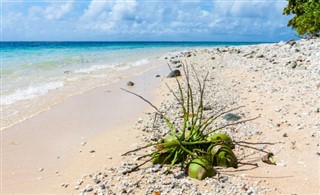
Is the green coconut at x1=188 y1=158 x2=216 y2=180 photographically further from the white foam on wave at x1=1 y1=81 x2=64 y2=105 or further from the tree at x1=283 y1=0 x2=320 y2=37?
the tree at x1=283 y1=0 x2=320 y2=37

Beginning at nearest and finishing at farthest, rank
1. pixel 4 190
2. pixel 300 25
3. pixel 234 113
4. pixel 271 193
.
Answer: pixel 271 193 < pixel 4 190 < pixel 234 113 < pixel 300 25

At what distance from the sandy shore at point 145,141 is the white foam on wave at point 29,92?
168cm

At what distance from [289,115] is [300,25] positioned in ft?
45.9

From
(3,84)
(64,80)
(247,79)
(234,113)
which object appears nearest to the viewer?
(234,113)

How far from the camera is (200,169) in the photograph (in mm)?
3580

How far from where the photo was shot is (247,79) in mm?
10750

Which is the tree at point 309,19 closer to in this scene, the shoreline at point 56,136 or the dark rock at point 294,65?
the dark rock at point 294,65

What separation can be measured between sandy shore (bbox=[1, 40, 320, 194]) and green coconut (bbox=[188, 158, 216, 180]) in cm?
8

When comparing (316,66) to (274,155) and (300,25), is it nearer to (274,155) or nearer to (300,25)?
(274,155)

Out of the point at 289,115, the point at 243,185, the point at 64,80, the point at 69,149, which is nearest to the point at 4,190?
the point at 69,149

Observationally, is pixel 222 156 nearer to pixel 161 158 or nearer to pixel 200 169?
pixel 200 169

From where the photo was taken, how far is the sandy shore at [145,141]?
357 cm

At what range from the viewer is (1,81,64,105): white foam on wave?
9383 millimetres

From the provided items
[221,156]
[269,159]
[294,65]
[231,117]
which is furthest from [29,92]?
[294,65]
